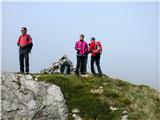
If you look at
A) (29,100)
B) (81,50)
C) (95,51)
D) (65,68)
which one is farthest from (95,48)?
(29,100)

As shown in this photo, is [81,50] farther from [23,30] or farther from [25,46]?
[23,30]

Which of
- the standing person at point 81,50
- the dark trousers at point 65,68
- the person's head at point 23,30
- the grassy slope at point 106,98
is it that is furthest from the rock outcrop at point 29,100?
the dark trousers at point 65,68

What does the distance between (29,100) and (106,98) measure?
4465 mm

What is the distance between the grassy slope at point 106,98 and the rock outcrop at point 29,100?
0.78 metres

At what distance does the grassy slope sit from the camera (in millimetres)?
21944

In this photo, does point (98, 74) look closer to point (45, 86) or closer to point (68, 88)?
point (68, 88)

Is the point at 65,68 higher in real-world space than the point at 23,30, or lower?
lower

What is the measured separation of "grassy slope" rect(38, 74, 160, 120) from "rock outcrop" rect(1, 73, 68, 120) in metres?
0.78

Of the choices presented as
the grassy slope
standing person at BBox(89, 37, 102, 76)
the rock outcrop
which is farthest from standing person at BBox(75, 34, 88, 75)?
the rock outcrop

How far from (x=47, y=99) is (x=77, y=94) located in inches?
89.2

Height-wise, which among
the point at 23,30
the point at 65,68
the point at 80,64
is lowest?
the point at 65,68

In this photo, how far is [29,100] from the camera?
2141 centimetres

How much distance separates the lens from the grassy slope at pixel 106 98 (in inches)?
864

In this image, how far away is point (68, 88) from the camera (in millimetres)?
23859
